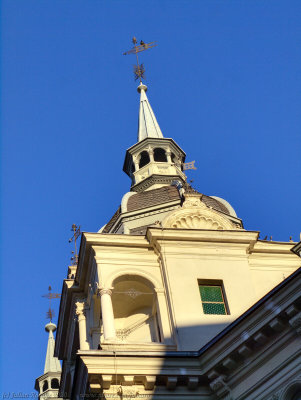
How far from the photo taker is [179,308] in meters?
26.6

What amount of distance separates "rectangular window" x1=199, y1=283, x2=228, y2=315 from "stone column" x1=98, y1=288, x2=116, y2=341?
11.3 ft

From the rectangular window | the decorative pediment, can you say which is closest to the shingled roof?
the decorative pediment

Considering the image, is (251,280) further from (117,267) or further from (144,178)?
(144,178)

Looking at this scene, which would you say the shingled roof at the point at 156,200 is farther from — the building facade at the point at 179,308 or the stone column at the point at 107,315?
the stone column at the point at 107,315

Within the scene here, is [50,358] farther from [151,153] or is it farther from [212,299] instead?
[212,299]

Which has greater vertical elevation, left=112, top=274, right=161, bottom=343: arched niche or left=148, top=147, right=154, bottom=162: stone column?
left=148, top=147, right=154, bottom=162: stone column

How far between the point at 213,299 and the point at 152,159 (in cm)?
1575

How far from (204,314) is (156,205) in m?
8.96

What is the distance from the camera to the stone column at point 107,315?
2517 cm

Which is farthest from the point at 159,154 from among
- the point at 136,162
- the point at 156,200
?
the point at 156,200

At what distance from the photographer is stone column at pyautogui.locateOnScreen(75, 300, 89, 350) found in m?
28.8

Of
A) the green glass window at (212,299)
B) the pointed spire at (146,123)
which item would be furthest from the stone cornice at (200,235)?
the pointed spire at (146,123)

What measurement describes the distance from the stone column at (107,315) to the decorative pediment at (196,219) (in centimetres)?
449

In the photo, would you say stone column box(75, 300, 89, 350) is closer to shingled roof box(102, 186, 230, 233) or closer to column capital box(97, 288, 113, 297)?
column capital box(97, 288, 113, 297)
